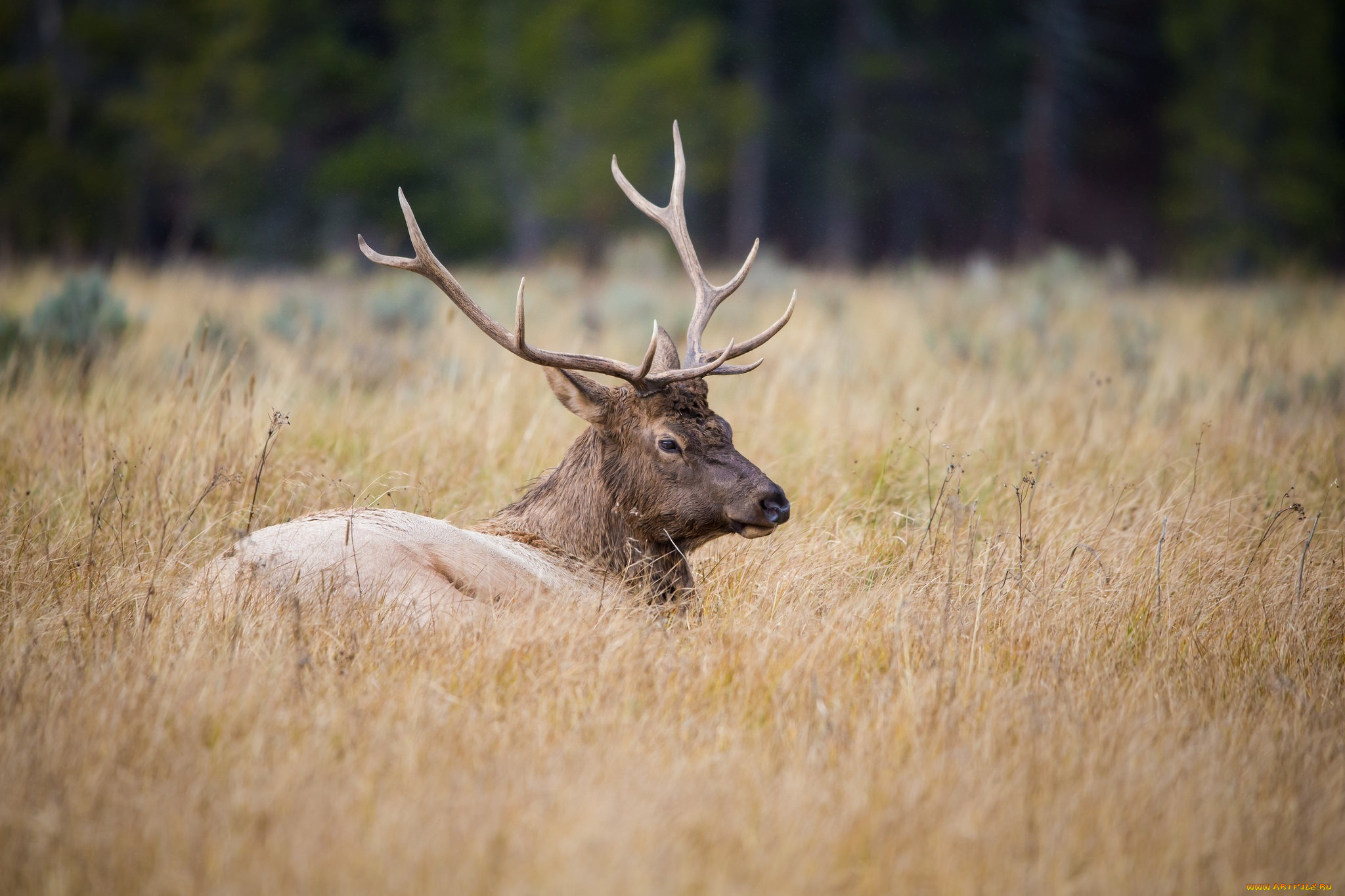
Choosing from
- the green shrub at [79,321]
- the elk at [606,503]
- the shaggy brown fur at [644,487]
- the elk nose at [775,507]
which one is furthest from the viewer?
the green shrub at [79,321]

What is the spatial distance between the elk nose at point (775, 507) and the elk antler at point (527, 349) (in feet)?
1.66

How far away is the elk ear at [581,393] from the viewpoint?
431 cm

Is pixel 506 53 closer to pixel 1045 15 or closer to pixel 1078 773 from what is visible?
pixel 1045 15

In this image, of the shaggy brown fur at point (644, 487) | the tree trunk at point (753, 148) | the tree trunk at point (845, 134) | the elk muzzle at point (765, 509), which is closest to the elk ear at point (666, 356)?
the shaggy brown fur at point (644, 487)

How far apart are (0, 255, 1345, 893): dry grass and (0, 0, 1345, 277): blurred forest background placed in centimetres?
1493

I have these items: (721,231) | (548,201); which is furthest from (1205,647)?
(721,231)

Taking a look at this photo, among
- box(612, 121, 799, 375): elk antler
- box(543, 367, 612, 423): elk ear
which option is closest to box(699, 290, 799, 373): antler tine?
box(612, 121, 799, 375): elk antler

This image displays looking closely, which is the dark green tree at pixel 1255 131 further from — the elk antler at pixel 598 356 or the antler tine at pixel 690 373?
the antler tine at pixel 690 373

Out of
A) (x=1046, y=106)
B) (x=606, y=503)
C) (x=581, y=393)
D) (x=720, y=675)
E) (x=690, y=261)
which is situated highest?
(x=1046, y=106)

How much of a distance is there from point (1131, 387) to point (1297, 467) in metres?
2.21

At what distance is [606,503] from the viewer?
14.4 ft

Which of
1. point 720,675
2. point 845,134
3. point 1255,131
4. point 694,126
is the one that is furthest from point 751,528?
point 1255,131

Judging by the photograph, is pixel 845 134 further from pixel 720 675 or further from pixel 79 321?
pixel 720 675

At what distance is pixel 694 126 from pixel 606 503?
2060 cm
